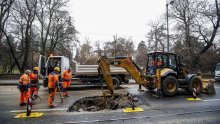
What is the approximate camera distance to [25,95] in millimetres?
11617

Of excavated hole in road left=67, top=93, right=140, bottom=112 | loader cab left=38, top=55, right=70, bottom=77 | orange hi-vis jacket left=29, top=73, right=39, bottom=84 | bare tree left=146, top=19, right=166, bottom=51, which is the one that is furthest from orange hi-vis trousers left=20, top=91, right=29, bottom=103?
bare tree left=146, top=19, right=166, bottom=51

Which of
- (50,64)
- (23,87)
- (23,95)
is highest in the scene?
(50,64)

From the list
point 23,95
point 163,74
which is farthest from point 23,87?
point 163,74

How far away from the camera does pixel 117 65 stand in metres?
13.4

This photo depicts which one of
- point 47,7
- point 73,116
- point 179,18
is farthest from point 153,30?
point 73,116

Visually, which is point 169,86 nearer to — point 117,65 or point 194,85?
point 194,85

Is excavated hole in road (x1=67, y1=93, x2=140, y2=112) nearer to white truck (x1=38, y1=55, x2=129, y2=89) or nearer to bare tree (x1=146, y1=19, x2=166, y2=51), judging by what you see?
white truck (x1=38, y1=55, x2=129, y2=89)

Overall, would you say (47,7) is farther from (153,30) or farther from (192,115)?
(192,115)

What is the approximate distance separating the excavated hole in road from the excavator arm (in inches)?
31.2

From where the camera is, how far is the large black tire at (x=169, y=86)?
1363 centimetres

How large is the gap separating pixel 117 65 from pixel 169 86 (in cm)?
329

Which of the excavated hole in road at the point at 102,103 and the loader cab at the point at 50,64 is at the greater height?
the loader cab at the point at 50,64

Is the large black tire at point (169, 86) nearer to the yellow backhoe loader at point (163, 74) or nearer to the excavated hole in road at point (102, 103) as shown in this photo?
the yellow backhoe loader at point (163, 74)

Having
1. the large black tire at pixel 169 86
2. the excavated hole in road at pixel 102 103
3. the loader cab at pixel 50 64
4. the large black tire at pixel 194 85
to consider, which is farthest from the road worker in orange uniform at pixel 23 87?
the large black tire at pixel 194 85
